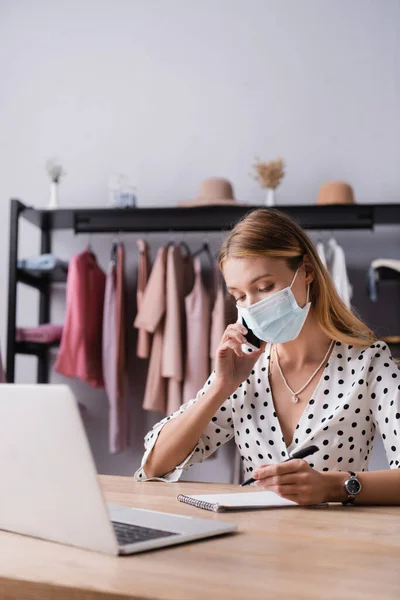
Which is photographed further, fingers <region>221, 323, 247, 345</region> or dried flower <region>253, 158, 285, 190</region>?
dried flower <region>253, 158, 285, 190</region>

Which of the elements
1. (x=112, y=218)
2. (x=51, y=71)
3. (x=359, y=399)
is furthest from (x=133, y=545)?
(x=51, y=71)

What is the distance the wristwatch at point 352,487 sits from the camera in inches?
51.1

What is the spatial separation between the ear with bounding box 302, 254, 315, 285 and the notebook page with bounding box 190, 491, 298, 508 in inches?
26.0

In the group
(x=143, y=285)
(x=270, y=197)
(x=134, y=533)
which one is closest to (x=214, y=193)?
(x=270, y=197)

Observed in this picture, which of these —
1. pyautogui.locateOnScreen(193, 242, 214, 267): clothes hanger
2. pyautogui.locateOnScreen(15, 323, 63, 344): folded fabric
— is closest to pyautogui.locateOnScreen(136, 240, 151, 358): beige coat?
pyautogui.locateOnScreen(193, 242, 214, 267): clothes hanger

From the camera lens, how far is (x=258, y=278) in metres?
1.74

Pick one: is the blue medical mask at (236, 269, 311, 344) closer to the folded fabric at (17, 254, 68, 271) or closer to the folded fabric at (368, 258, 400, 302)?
the folded fabric at (368, 258, 400, 302)

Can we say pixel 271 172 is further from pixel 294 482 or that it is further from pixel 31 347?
pixel 294 482

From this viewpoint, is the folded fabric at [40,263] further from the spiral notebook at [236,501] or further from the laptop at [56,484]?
the laptop at [56,484]

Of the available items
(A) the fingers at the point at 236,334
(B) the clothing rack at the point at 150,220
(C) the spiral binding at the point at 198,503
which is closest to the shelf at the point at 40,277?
(B) the clothing rack at the point at 150,220

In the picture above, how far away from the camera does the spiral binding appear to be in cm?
119

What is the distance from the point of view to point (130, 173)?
3939mm

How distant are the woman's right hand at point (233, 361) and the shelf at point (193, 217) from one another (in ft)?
5.73

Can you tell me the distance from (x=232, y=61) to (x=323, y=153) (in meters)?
0.72
